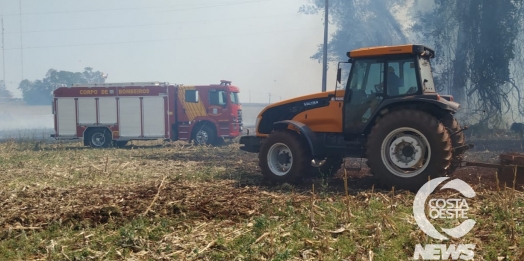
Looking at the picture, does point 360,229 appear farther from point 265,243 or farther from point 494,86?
point 494,86

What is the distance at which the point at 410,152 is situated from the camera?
9.00m

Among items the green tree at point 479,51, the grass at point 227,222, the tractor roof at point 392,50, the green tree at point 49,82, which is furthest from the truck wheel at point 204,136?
the green tree at point 49,82

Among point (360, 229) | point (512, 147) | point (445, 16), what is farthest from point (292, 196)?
point (445, 16)

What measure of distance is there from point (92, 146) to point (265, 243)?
2038 centimetres

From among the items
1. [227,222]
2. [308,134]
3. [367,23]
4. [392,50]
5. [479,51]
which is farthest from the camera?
[367,23]

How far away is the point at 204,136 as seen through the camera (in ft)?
78.7

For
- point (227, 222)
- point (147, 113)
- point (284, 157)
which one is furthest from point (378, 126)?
point (147, 113)

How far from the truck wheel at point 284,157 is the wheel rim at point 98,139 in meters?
15.8

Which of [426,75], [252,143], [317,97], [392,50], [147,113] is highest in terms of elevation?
[392,50]

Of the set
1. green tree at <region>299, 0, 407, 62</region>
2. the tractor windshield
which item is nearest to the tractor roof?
the tractor windshield

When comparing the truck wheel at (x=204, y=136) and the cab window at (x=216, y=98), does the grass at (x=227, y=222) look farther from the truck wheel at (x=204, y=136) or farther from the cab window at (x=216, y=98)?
the cab window at (x=216, y=98)

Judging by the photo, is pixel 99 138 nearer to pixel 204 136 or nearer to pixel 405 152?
pixel 204 136

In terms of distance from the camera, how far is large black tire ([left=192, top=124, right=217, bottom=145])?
24.0 meters

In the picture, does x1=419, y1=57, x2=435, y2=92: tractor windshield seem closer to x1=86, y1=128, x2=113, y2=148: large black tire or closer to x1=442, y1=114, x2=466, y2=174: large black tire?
x1=442, y1=114, x2=466, y2=174: large black tire
